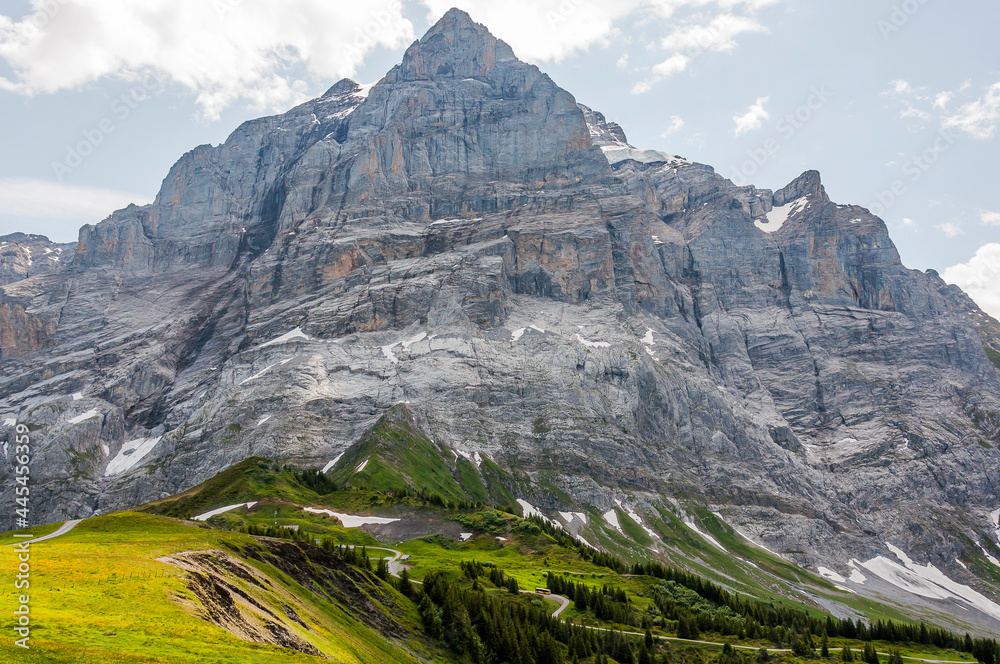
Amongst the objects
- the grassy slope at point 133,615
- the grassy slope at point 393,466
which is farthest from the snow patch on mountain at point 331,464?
the grassy slope at point 133,615

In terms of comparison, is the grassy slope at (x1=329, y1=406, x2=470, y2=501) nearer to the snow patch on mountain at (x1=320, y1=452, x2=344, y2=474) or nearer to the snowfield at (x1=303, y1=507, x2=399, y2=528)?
the snow patch on mountain at (x1=320, y1=452, x2=344, y2=474)

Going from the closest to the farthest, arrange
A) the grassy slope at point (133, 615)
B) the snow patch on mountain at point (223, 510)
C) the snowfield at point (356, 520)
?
1. the grassy slope at point (133, 615)
2. the snow patch on mountain at point (223, 510)
3. the snowfield at point (356, 520)

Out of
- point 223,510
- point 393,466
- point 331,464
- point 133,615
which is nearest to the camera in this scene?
point 133,615

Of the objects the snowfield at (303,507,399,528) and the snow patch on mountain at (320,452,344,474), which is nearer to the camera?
the snowfield at (303,507,399,528)

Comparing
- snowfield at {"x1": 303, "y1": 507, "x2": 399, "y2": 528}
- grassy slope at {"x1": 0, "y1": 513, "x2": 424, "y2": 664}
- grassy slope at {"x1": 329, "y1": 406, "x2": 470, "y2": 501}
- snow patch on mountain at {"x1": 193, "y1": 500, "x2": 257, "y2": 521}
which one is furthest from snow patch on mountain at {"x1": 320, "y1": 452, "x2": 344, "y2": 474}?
grassy slope at {"x1": 0, "y1": 513, "x2": 424, "y2": 664}

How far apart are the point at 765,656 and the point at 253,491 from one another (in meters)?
102

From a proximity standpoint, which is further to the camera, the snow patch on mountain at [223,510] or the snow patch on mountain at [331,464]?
the snow patch on mountain at [331,464]

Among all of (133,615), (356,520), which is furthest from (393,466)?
(133,615)

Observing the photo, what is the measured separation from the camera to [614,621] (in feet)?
288

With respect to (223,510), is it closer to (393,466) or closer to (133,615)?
(393,466)

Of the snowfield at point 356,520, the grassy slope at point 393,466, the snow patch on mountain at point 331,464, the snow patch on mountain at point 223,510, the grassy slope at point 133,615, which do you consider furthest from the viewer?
the snow patch on mountain at point 331,464

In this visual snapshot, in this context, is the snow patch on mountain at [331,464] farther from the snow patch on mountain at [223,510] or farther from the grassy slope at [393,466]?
the snow patch on mountain at [223,510]

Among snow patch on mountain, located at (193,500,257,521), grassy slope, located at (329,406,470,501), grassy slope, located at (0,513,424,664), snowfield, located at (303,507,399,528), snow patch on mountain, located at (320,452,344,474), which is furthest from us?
snow patch on mountain, located at (320,452,344,474)

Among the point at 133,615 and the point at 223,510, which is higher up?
the point at 133,615
